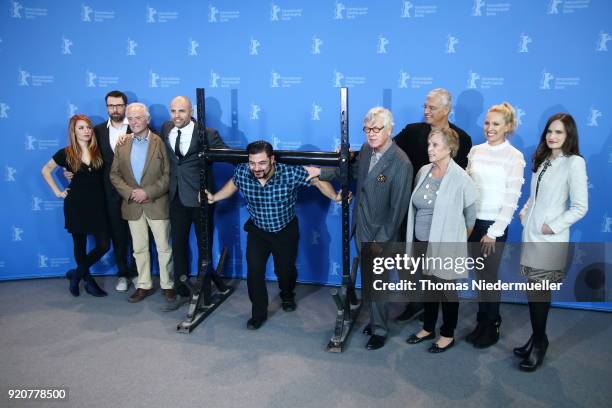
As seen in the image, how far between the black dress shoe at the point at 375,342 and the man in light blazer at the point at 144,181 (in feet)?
5.33

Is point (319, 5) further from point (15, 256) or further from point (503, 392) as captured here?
point (15, 256)

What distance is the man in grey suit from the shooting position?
294 centimetres

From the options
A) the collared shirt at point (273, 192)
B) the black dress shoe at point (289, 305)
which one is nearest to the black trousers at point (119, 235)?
the collared shirt at point (273, 192)

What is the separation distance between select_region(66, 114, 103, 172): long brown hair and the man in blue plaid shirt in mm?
991

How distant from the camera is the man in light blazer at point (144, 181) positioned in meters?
3.73

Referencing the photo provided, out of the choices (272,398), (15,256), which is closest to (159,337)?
(272,398)

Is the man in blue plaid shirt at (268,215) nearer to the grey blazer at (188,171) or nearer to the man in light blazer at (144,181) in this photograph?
the grey blazer at (188,171)

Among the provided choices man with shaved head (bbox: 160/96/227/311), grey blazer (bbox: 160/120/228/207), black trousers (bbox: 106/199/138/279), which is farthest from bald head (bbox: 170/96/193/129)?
black trousers (bbox: 106/199/138/279)

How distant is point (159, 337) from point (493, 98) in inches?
117

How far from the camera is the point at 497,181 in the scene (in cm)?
296

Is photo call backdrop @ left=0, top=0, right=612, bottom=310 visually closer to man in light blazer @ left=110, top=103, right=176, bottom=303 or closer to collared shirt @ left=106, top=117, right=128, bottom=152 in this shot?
collared shirt @ left=106, top=117, right=128, bottom=152

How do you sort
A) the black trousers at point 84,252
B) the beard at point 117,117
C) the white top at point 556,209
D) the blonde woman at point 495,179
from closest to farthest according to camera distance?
the white top at point 556,209
the blonde woman at point 495,179
the beard at point 117,117
the black trousers at point 84,252

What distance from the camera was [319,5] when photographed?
3.93m

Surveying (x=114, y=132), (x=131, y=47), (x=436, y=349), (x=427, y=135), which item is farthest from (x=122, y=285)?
(x=427, y=135)
